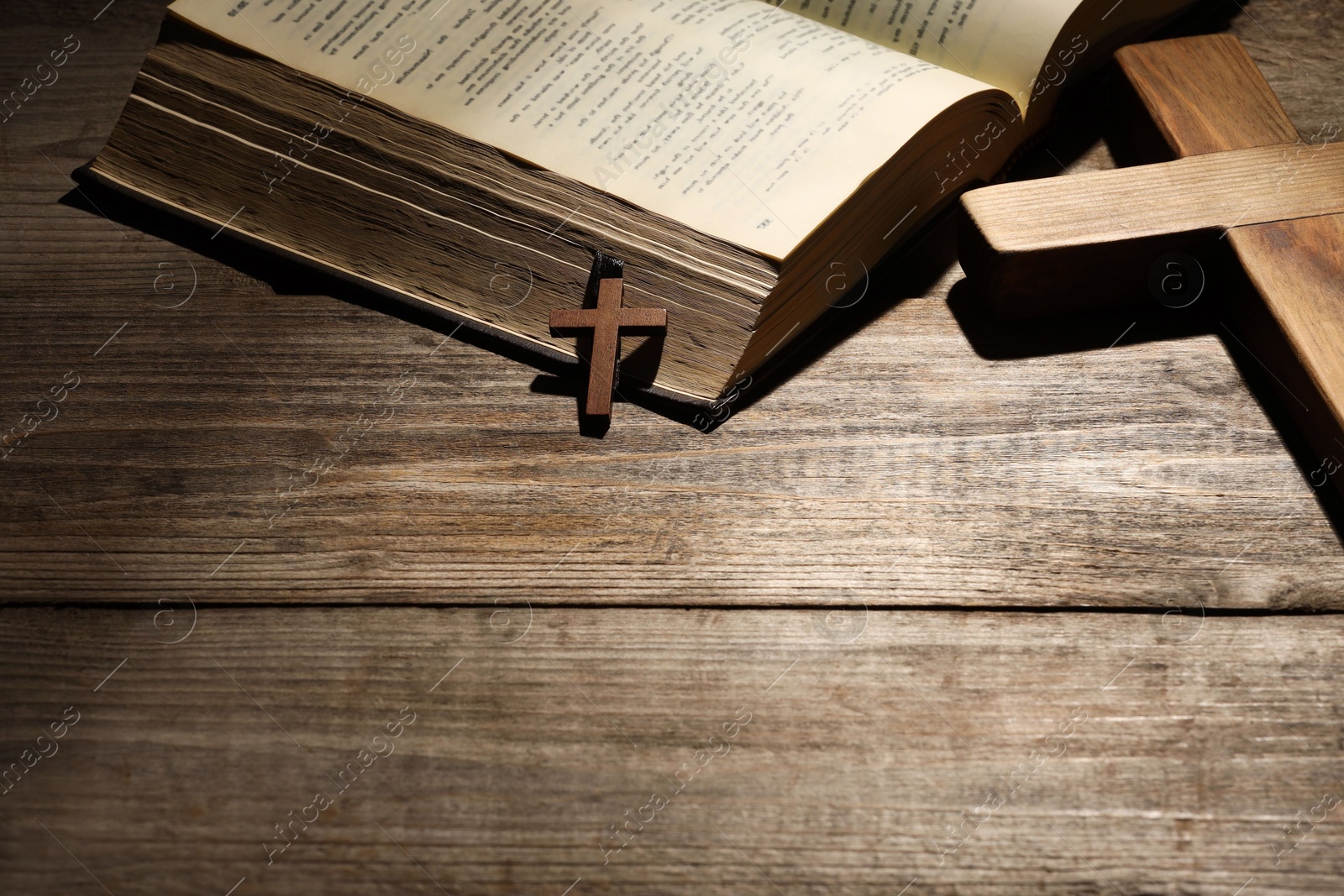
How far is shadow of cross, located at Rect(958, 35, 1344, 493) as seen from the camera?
2.57ft

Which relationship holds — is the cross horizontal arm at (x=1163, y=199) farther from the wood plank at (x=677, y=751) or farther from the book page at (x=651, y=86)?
the wood plank at (x=677, y=751)

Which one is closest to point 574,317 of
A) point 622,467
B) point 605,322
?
point 605,322

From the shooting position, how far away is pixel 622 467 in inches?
32.8

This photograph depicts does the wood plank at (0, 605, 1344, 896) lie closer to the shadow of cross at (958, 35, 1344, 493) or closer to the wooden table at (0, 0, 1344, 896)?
the wooden table at (0, 0, 1344, 896)

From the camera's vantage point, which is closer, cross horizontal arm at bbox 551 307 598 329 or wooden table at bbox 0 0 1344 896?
wooden table at bbox 0 0 1344 896

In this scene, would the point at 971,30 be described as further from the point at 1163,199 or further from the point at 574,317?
the point at 574,317

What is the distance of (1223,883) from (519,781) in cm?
47

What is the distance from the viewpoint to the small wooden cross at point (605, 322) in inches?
32.7

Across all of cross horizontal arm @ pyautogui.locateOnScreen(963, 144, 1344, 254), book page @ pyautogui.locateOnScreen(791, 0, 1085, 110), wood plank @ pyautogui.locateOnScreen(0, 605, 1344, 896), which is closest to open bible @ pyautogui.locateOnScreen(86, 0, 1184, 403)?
book page @ pyautogui.locateOnScreen(791, 0, 1085, 110)

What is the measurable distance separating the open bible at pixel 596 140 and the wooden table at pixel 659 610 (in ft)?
0.21

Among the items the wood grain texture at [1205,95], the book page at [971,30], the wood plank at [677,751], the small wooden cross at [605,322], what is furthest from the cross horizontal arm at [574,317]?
the wood grain texture at [1205,95]

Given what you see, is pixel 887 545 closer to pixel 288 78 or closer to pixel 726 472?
pixel 726 472

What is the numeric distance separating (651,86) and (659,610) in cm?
50

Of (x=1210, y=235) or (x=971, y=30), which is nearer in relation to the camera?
(x=1210, y=235)
